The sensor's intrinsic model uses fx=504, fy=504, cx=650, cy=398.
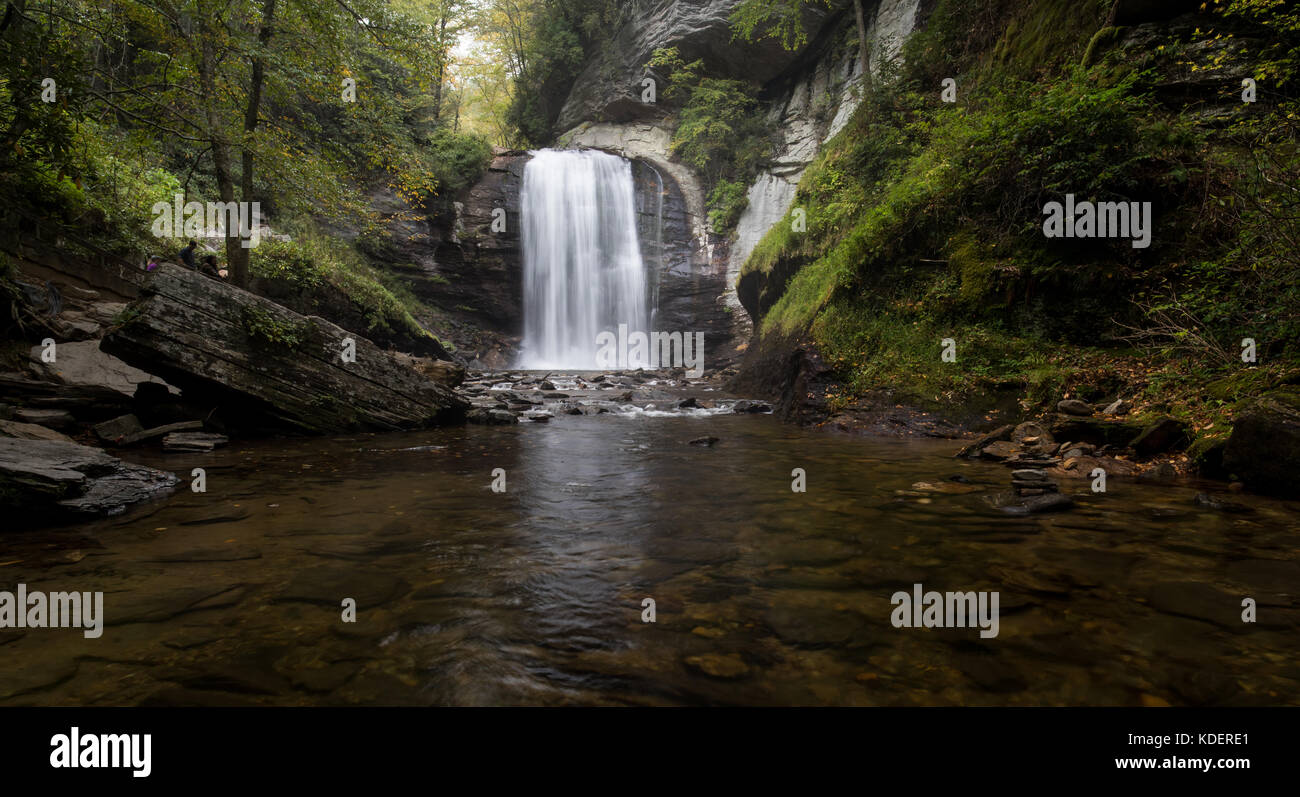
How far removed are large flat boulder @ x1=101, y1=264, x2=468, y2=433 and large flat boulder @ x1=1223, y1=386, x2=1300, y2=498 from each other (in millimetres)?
9834

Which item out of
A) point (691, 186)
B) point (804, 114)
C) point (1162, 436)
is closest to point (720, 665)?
point (1162, 436)

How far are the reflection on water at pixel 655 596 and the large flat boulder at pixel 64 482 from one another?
0.29 metres

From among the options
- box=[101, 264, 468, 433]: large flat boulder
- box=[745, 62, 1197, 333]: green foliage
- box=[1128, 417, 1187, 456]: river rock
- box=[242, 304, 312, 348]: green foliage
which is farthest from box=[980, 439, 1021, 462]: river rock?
box=[242, 304, 312, 348]: green foliage

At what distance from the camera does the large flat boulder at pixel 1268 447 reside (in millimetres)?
3758

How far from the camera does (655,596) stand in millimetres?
2549

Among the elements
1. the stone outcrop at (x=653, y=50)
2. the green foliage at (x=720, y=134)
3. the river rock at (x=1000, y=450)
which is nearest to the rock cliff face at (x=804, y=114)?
the green foliage at (x=720, y=134)

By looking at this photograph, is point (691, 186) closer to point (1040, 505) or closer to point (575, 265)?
point (575, 265)

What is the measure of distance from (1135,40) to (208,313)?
13.9 meters

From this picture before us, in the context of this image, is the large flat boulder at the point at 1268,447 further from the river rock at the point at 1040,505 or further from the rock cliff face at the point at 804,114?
the rock cliff face at the point at 804,114

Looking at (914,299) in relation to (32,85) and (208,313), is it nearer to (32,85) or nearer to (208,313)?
(208,313)

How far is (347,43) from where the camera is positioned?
11.2m

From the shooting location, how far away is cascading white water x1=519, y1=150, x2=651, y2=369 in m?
26.0

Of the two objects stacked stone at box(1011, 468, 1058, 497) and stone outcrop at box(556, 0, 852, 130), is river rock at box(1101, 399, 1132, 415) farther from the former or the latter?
stone outcrop at box(556, 0, 852, 130)
